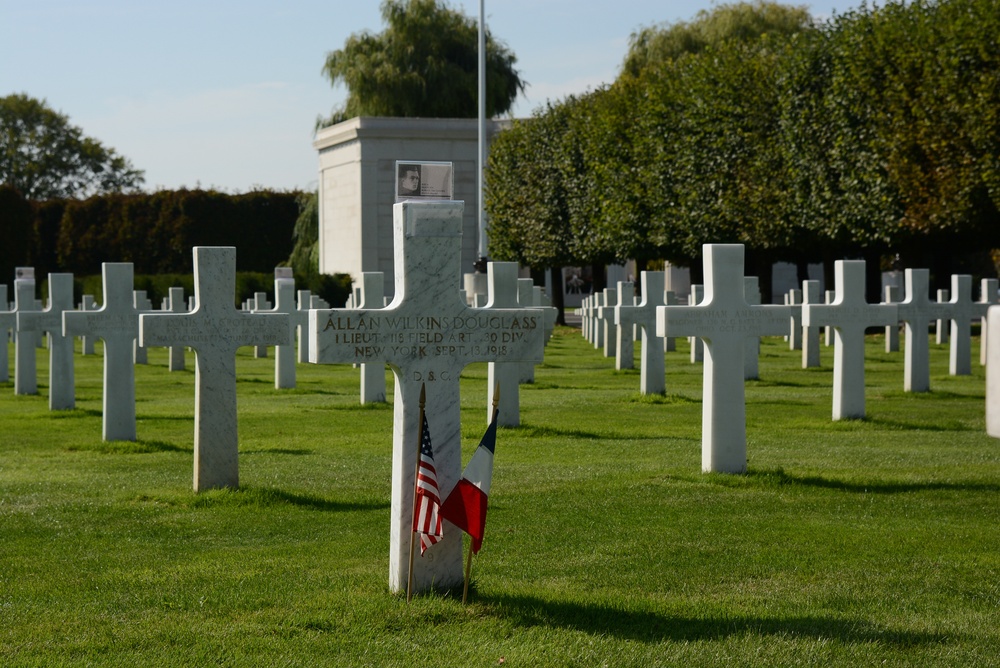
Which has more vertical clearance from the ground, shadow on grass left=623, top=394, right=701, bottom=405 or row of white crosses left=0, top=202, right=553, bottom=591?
row of white crosses left=0, top=202, right=553, bottom=591

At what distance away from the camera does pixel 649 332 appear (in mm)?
17844

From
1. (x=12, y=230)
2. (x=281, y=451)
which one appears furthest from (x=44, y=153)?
(x=281, y=451)

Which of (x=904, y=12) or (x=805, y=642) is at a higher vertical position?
(x=904, y=12)

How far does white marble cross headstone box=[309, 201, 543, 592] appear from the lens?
6598 millimetres

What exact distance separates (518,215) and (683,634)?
36.7m

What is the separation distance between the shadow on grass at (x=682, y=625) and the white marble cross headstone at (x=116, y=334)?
6.90m

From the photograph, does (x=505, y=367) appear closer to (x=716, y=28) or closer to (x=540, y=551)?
(x=540, y=551)

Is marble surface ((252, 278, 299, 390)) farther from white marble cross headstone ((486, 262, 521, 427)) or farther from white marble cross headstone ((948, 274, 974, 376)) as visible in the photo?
white marble cross headstone ((948, 274, 974, 376))

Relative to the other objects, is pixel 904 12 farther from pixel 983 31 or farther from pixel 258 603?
pixel 258 603

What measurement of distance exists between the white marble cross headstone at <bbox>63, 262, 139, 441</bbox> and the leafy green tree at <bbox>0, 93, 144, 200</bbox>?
66921 millimetres

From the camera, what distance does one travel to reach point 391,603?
6488mm

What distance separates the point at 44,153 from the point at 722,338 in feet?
237

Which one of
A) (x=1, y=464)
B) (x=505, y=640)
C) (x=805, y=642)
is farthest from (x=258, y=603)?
(x=1, y=464)

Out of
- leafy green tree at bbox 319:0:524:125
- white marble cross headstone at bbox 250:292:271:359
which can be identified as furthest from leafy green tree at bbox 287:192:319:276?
white marble cross headstone at bbox 250:292:271:359
